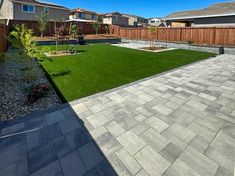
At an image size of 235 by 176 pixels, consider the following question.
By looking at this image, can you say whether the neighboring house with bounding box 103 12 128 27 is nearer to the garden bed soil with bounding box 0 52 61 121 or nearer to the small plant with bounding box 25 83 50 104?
the garden bed soil with bounding box 0 52 61 121

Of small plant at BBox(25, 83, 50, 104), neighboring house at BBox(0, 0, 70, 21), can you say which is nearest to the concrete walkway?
small plant at BBox(25, 83, 50, 104)

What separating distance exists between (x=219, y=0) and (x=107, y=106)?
2442 centimetres

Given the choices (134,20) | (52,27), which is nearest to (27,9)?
(52,27)

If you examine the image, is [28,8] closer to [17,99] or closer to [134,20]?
[17,99]

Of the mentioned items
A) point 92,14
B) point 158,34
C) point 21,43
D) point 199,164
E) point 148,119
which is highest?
point 92,14

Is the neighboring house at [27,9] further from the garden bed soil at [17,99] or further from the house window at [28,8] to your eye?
the garden bed soil at [17,99]

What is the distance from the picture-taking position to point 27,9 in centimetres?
2167

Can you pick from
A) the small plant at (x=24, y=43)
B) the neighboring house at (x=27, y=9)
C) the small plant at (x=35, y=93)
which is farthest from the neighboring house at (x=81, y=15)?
the small plant at (x=35, y=93)

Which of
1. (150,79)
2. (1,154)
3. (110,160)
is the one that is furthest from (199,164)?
(150,79)

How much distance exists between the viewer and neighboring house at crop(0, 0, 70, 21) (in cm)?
2062

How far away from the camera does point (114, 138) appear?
280 cm

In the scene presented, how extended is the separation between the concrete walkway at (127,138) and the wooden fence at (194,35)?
1000 centimetres

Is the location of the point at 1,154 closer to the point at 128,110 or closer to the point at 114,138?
the point at 114,138

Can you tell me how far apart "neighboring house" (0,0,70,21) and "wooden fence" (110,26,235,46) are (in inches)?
486
